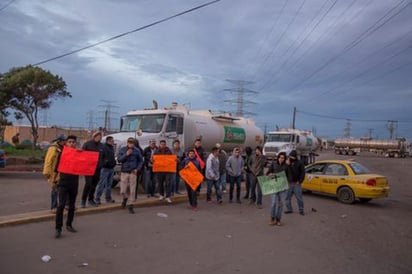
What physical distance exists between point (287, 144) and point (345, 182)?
17.0 meters

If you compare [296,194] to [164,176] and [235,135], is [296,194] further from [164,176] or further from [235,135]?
[235,135]

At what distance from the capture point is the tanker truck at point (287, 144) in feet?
94.7

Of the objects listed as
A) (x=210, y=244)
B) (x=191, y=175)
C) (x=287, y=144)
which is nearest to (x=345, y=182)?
(x=191, y=175)

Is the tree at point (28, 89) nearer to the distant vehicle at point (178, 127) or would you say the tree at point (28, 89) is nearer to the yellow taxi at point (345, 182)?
the distant vehicle at point (178, 127)

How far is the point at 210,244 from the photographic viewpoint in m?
6.82

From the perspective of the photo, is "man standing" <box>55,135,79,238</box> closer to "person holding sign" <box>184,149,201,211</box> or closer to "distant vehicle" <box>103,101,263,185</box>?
"person holding sign" <box>184,149,201,211</box>

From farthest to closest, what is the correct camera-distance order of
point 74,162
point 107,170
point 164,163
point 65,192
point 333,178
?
point 333,178, point 164,163, point 107,170, point 74,162, point 65,192

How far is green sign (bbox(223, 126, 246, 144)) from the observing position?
18389 mm

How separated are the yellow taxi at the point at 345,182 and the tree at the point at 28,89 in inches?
1049

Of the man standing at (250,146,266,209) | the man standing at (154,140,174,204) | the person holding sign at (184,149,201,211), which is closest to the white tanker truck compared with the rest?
the man standing at (154,140,174,204)

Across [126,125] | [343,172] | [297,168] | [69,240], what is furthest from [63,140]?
[343,172]

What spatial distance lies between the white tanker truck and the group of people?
2.10 metres

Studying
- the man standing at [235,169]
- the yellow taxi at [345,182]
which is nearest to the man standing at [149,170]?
the man standing at [235,169]

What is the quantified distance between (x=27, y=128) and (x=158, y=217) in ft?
145
